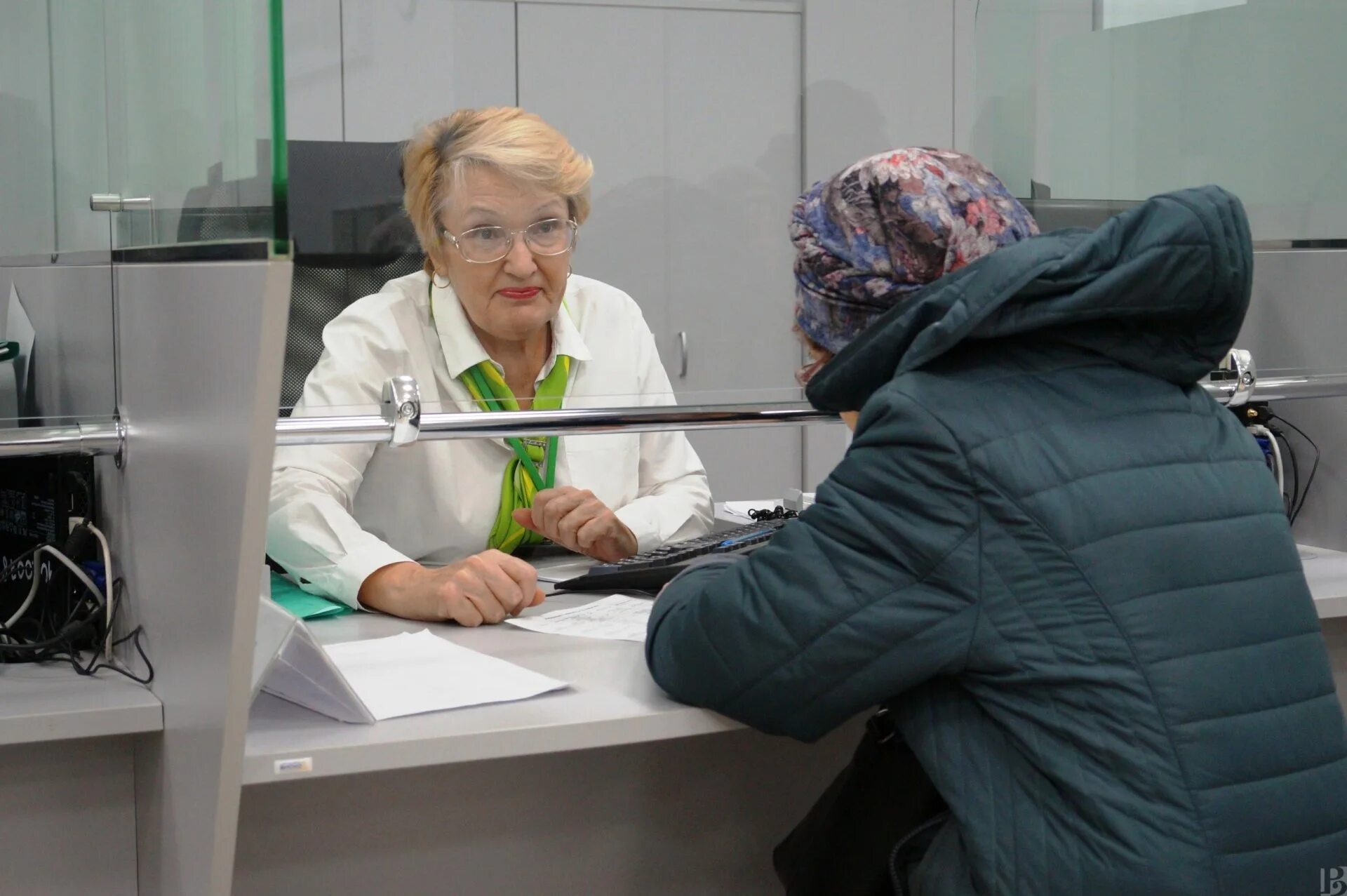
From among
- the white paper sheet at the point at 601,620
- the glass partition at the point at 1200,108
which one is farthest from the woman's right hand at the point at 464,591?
the glass partition at the point at 1200,108

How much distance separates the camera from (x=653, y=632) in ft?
4.06

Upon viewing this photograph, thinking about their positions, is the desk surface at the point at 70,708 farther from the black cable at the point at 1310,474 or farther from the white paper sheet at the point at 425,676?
the black cable at the point at 1310,474

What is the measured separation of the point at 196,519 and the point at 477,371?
0.67 meters

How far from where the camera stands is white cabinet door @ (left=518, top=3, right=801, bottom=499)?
2135 millimetres

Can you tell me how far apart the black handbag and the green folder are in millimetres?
590

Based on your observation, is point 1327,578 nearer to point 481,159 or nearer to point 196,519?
point 481,159

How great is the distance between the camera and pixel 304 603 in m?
1.58

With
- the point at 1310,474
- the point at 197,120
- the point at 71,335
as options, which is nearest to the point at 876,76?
the point at 1310,474

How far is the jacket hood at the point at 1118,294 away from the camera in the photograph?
42.5 inches

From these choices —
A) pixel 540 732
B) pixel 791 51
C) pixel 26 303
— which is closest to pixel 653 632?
pixel 540 732

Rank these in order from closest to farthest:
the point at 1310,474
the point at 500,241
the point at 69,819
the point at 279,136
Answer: the point at 279,136 → the point at 69,819 → the point at 500,241 → the point at 1310,474

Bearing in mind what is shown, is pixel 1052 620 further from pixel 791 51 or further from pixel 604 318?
pixel 791 51

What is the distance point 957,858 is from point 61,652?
2.93ft

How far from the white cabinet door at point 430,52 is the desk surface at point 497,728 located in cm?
120
